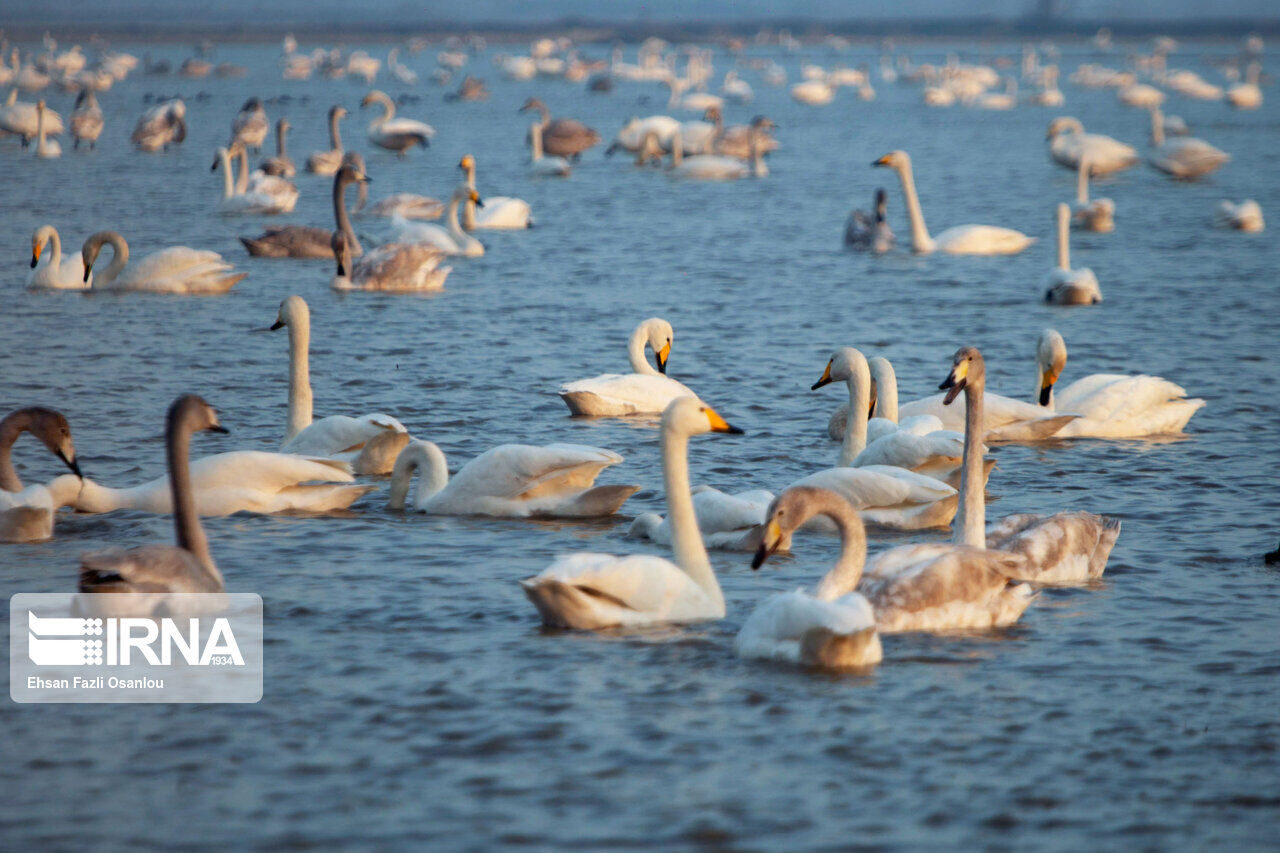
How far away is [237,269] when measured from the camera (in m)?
19.5

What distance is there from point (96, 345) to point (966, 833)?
10687mm

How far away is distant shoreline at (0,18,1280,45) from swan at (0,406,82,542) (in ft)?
372

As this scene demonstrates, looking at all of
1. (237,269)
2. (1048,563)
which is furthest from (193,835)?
(237,269)

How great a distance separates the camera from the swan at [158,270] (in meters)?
17.1

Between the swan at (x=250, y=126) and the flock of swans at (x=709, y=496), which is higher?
the swan at (x=250, y=126)

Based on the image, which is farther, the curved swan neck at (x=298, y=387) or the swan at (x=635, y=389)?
the swan at (x=635, y=389)

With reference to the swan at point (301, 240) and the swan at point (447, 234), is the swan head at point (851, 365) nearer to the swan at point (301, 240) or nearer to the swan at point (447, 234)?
the swan at point (447, 234)

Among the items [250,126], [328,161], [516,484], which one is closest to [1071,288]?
[516,484]

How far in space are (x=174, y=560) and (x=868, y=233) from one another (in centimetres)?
1582

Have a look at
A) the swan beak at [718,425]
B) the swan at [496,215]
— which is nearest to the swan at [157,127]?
the swan at [496,215]

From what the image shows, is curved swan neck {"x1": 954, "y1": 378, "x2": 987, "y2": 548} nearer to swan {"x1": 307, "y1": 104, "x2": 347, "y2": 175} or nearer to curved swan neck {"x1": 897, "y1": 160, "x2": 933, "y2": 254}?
curved swan neck {"x1": 897, "y1": 160, "x2": 933, "y2": 254}

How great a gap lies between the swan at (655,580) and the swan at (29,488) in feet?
8.99

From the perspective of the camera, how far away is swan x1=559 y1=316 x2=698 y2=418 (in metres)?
11.8

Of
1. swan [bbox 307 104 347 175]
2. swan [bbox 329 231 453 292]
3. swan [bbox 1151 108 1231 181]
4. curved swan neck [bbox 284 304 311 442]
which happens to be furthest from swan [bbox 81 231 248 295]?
swan [bbox 1151 108 1231 181]
